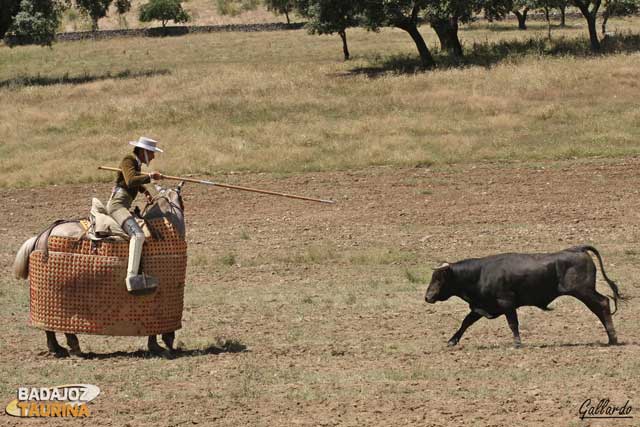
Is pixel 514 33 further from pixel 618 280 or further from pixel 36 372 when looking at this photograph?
pixel 36 372

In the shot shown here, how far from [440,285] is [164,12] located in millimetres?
69794

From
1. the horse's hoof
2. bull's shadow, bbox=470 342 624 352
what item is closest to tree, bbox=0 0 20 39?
the horse's hoof

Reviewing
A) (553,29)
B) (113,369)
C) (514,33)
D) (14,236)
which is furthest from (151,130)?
(553,29)

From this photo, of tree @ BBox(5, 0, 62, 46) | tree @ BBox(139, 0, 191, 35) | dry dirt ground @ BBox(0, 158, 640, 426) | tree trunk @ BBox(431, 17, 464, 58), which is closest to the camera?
dry dirt ground @ BBox(0, 158, 640, 426)

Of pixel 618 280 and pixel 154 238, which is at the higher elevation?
pixel 154 238

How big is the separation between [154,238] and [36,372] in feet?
6.54

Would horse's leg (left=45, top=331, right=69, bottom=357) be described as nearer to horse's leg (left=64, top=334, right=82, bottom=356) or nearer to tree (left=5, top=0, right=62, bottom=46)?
horse's leg (left=64, top=334, right=82, bottom=356)

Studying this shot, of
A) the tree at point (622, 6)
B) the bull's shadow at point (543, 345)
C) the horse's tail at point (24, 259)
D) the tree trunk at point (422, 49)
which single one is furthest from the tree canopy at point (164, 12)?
the bull's shadow at point (543, 345)

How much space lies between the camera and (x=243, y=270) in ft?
61.3

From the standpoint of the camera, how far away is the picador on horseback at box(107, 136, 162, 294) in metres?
12.2

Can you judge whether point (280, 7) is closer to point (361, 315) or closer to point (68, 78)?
point (68, 78)

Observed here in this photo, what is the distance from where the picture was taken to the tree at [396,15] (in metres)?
44.4

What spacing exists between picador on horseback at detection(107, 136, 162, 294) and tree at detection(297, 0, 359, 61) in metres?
33.4

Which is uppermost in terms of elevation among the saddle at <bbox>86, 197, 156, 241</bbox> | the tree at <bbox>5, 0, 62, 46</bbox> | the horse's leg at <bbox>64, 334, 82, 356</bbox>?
the tree at <bbox>5, 0, 62, 46</bbox>
